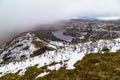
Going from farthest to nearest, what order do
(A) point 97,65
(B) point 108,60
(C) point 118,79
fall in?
1. (B) point 108,60
2. (A) point 97,65
3. (C) point 118,79

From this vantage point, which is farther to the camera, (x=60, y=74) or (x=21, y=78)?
(x=21, y=78)

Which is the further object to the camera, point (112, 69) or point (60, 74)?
point (60, 74)

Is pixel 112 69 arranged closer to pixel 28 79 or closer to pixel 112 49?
pixel 112 49

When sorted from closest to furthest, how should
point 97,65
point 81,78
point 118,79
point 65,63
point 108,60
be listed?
point 118,79
point 81,78
point 97,65
point 108,60
point 65,63

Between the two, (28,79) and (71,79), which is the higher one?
(71,79)

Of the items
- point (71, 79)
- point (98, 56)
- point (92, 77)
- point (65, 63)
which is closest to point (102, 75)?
point (92, 77)

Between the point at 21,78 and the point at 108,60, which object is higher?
the point at 108,60

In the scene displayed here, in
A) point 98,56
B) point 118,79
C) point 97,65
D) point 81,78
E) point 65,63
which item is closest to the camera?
point 118,79

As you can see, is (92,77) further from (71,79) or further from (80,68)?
(80,68)

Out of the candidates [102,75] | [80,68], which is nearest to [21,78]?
[80,68]
